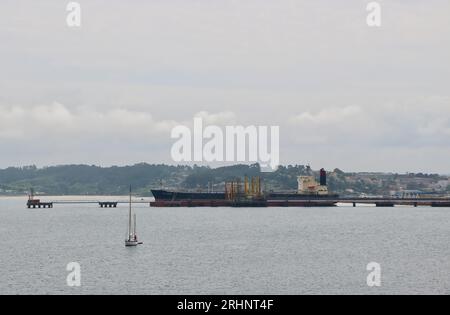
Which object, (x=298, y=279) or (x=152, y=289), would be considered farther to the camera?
(x=298, y=279)

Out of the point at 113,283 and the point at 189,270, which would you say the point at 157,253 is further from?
the point at 113,283

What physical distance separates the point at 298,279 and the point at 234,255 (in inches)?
818

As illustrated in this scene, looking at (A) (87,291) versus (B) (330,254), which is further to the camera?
(B) (330,254)

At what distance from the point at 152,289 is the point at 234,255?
26.8 m

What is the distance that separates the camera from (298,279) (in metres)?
71.4

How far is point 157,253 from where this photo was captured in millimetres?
94188

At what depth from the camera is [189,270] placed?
77375mm
